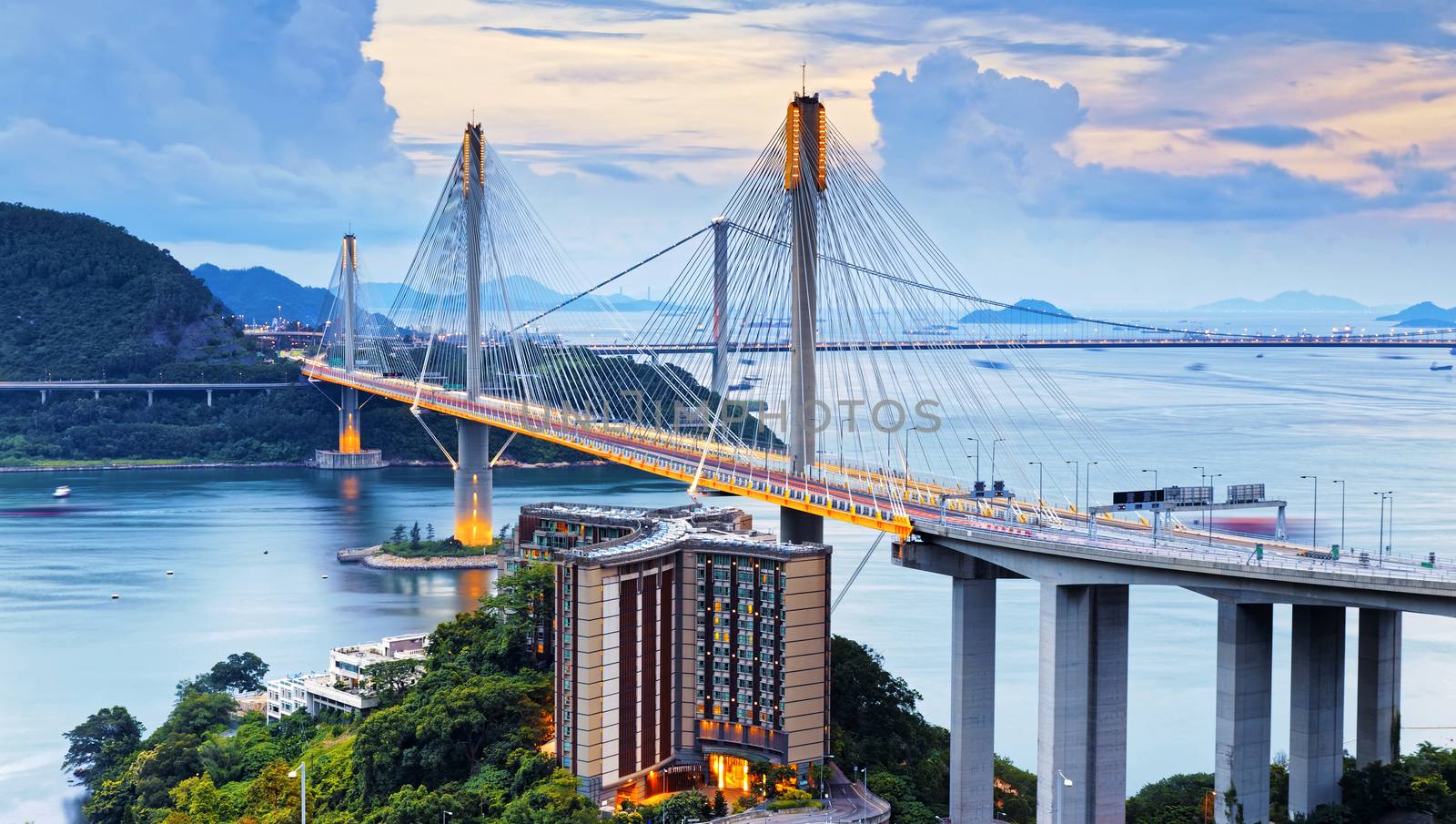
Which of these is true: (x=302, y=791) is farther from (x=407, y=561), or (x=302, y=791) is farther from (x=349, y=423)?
(x=349, y=423)

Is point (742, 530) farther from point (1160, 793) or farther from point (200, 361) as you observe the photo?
point (200, 361)

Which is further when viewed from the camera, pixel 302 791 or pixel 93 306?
pixel 93 306

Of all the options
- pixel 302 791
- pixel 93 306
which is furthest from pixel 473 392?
pixel 93 306

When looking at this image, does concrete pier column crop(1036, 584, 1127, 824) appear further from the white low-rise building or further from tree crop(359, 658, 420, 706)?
the white low-rise building

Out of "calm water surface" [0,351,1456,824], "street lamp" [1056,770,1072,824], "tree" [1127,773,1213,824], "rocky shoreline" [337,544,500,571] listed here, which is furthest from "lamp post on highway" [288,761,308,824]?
"rocky shoreline" [337,544,500,571]

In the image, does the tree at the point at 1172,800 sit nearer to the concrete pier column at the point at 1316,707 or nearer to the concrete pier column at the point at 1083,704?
the concrete pier column at the point at 1083,704

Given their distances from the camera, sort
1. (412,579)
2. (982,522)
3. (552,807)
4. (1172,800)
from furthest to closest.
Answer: (412,579)
(982,522)
(1172,800)
(552,807)

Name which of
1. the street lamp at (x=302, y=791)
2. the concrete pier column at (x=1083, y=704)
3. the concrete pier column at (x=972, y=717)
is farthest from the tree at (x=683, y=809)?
the street lamp at (x=302, y=791)
